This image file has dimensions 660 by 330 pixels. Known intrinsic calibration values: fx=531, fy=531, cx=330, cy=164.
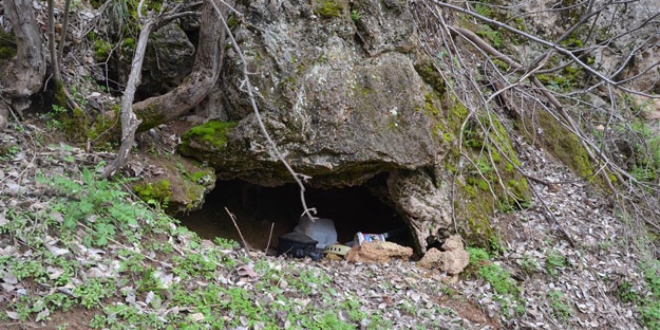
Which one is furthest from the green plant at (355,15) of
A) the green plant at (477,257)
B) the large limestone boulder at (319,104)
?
the green plant at (477,257)

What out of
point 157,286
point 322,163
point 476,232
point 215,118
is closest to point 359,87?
point 322,163

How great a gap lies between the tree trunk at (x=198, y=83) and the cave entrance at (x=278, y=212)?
1528 millimetres

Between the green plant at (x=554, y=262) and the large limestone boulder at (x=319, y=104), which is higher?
the large limestone boulder at (x=319, y=104)

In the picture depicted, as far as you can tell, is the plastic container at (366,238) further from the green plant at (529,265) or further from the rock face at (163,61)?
the rock face at (163,61)

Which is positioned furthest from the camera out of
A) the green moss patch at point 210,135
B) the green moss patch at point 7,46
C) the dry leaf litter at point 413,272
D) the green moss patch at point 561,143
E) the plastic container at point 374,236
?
the green moss patch at point 561,143

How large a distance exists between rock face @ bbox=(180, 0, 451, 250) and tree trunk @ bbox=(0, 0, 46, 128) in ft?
4.52

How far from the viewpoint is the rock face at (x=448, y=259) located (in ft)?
17.7

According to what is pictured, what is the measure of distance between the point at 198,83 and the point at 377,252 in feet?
8.10

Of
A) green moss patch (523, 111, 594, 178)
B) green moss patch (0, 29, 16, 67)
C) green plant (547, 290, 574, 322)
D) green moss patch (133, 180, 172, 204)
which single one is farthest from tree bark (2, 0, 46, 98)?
green moss patch (523, 111, 594, 178)

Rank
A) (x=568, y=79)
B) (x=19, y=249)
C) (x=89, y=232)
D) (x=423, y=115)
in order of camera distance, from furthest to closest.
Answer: (x=568, y=79), (x=423, y=115), (x=89, y=232), (x=19, y=249)

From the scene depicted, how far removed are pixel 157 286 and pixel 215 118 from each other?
7.01 feet

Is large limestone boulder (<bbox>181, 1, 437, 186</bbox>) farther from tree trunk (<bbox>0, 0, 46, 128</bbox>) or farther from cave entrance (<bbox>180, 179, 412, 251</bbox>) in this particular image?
tree trunk (<bbox>0, 0, 46, 128</bbox>)

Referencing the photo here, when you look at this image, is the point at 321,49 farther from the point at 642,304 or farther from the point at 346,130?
the point at 642,304

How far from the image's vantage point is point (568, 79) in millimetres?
8695
